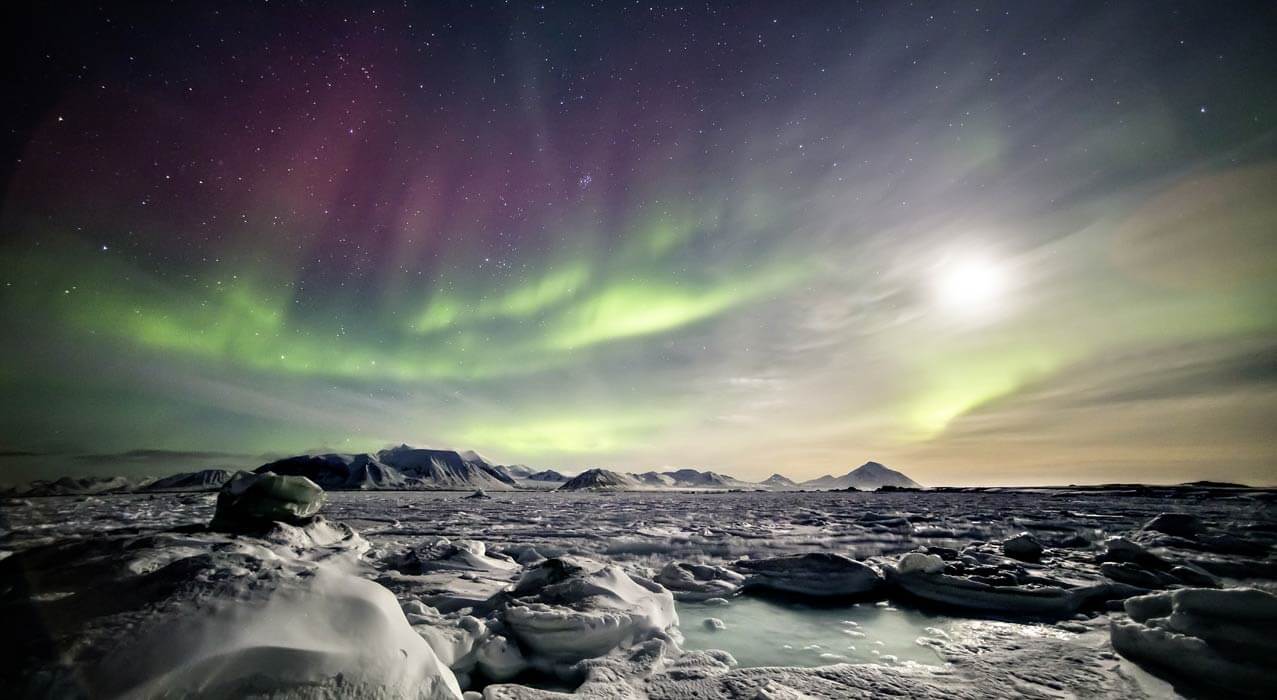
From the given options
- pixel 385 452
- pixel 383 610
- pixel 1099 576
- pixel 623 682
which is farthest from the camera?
pixel 385 452

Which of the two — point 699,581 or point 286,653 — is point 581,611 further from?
point 699,581

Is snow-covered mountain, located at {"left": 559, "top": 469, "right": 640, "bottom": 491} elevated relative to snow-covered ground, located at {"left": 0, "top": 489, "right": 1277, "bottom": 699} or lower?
lower

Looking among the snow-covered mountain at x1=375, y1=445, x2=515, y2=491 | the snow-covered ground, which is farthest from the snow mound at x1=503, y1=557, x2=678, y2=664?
the snow-covered mountain at x1=375, y1=445, x2=515, y2=491

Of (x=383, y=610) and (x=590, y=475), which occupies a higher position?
(x=383, y=610)

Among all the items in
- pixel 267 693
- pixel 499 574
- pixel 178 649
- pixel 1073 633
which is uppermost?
pixel 178 649

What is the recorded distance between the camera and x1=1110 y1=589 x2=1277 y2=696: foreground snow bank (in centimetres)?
384

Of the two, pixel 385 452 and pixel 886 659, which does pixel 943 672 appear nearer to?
pixel 886 659

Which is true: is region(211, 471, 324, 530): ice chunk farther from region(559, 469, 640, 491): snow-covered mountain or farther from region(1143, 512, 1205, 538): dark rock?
region(559, 469, 640, 491): snow-covered mountain

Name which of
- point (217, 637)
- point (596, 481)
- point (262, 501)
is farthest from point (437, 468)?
point (217, 637)

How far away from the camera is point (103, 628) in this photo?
2869 millimetres

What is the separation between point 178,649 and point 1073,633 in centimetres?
850

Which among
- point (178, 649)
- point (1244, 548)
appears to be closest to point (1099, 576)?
point (1244, 548)

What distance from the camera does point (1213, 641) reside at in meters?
4.08

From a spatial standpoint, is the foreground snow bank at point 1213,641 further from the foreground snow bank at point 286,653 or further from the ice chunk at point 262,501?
the ice chunk at point 262,501
